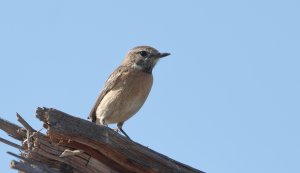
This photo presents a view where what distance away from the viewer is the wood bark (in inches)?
270

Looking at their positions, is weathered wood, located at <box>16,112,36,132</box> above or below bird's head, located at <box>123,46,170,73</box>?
below

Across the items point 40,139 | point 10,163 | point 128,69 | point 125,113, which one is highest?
point 128,69

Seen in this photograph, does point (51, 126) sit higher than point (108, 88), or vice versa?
point (108, 88)

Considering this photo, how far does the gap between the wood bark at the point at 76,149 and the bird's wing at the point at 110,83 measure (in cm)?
491

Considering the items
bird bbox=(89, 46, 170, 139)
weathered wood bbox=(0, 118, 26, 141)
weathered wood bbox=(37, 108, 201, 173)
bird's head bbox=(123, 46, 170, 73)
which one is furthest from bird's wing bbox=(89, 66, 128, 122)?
weathered wood bbox=(0, 118, 26, 141)

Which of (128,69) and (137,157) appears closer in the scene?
(137,157)

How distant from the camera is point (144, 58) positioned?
13320 mm

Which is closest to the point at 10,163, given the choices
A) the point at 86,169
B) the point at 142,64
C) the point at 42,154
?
the point at 42,154

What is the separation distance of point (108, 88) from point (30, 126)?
5.38 metres

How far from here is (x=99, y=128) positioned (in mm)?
7316

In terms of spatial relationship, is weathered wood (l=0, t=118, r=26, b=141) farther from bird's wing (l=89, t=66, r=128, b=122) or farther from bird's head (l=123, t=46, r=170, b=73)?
bird's head (l=123, t=46, r=170, b=73)

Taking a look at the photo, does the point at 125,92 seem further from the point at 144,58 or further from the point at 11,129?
the point at 11,129

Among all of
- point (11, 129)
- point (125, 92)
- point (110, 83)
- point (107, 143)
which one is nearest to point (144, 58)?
point (110, 83)

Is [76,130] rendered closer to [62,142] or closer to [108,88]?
[62,142]
